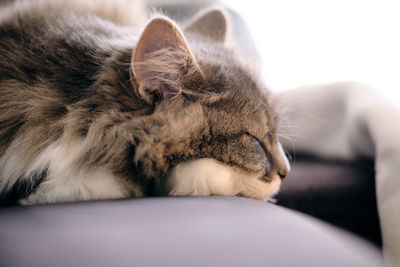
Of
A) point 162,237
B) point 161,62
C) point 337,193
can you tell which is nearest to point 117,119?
point 161,62

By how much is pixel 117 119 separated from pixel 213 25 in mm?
822

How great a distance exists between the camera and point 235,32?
182cm

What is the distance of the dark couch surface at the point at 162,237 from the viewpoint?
1.40 ft

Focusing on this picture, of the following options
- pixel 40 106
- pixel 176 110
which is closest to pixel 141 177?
pixel 176 110

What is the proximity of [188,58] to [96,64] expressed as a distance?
0.74 feet

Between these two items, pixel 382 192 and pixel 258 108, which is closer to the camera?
pixel 382 192

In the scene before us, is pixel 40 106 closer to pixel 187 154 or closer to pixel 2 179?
pixel 2 179

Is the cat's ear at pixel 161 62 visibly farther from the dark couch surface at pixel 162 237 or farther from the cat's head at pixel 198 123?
A: the dark couch surface at pixel 162 237

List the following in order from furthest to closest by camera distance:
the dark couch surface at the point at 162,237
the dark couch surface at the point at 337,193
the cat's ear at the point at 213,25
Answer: the cat's ear at the point at 213,25, the dark couch surface at the point at 337,193, the dark couch surface at the point at 162,237

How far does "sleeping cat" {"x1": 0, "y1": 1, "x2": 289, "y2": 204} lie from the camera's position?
76cm

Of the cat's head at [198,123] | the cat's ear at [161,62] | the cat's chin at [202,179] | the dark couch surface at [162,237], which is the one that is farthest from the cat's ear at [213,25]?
the dark couch surface at [162,237]

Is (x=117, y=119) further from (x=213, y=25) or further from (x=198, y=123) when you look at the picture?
(x=213, y=25)

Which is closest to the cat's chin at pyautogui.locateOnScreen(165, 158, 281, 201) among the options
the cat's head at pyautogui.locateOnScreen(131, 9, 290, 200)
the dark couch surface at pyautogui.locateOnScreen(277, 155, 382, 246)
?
the cat's head at pyautogui.locateOnScreen(131, 9, 290, 200)

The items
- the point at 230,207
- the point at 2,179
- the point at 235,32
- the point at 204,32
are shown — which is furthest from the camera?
the point at 235,32
